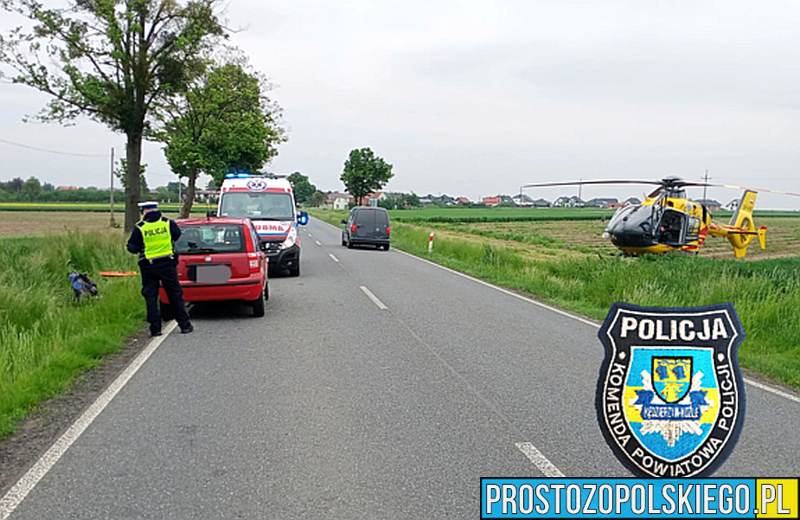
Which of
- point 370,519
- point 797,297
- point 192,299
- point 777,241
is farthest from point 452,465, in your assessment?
point 777,241

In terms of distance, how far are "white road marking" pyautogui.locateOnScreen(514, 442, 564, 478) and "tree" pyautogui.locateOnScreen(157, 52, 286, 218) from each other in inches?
1192

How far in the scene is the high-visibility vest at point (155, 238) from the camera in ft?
30.2

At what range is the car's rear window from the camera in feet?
34.8

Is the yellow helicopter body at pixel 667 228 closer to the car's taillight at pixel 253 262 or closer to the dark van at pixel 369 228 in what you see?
the dark van at pixel 369 228

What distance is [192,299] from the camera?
1054 cm

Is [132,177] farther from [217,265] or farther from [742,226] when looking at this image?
[742,226]

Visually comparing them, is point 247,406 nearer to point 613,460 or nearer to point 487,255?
point 613,460

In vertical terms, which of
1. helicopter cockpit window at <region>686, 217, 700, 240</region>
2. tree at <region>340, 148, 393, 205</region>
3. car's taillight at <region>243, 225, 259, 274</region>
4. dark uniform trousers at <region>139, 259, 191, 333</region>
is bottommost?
dark uniform trousers at <region>139, 259, 191, 333</region>

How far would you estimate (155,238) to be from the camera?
9.25 m

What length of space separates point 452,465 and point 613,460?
1150 millimetres

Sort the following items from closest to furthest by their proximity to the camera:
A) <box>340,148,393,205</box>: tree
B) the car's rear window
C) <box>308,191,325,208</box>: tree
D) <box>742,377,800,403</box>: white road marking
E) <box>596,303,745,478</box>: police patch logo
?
<box>596,303,745,478</box>: police patch logo
<box>742,377,800,403</box>: white road marking
the car's rear window
<box>340,148,393,205</box>: tree
<box>308,191,325,208</box>: tree

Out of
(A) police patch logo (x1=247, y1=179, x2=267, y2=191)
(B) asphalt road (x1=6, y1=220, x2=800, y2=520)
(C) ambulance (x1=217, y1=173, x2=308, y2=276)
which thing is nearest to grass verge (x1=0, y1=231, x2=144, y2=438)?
(B) asphalt road (x1=6, y1=220, x2=800, y2=520)

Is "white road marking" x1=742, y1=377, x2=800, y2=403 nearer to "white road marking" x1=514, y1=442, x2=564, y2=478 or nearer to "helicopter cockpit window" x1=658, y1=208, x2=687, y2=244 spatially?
"white road marking" x1=514, y1=442, x2=564, y2=478

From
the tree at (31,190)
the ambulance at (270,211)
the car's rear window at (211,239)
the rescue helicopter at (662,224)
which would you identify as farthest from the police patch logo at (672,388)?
the tree at (31,190)
